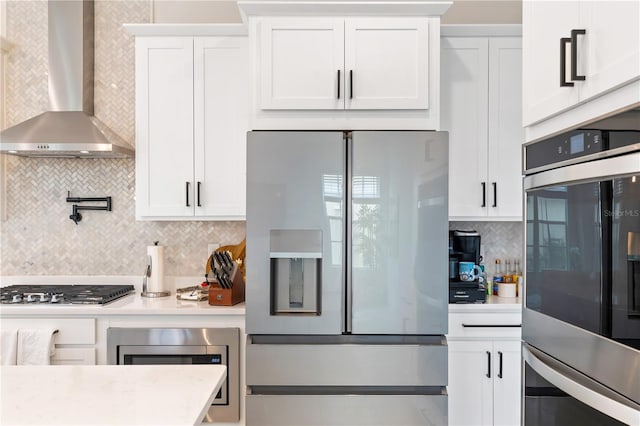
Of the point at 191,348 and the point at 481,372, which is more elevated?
the point at 191,348

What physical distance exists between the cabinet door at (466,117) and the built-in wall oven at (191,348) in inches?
57.1

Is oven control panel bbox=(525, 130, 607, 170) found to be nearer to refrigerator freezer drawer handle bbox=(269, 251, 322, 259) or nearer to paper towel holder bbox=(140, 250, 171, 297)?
refrigerator freezer drawer handle bbox=(269, 251, 322, 259)

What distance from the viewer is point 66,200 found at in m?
3.05

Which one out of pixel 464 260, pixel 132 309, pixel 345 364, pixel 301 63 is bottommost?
pixel 345 364

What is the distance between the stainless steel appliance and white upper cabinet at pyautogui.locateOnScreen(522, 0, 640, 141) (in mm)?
65

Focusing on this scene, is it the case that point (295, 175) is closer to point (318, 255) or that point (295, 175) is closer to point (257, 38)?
point (318, 255)

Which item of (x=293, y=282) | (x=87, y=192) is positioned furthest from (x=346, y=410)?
(x=87, y=192)

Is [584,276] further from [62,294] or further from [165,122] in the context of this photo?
[62,294]

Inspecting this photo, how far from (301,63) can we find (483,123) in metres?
1.11

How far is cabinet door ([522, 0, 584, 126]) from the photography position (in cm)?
127

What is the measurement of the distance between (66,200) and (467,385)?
2714 mm

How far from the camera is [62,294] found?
8.50 feet

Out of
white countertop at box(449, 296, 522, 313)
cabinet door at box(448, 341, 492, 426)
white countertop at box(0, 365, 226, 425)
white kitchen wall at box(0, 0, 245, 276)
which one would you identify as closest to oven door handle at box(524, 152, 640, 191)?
white countertop at box(0, 365, 226, 425)

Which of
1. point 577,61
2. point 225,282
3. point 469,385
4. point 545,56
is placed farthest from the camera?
point 225,282
